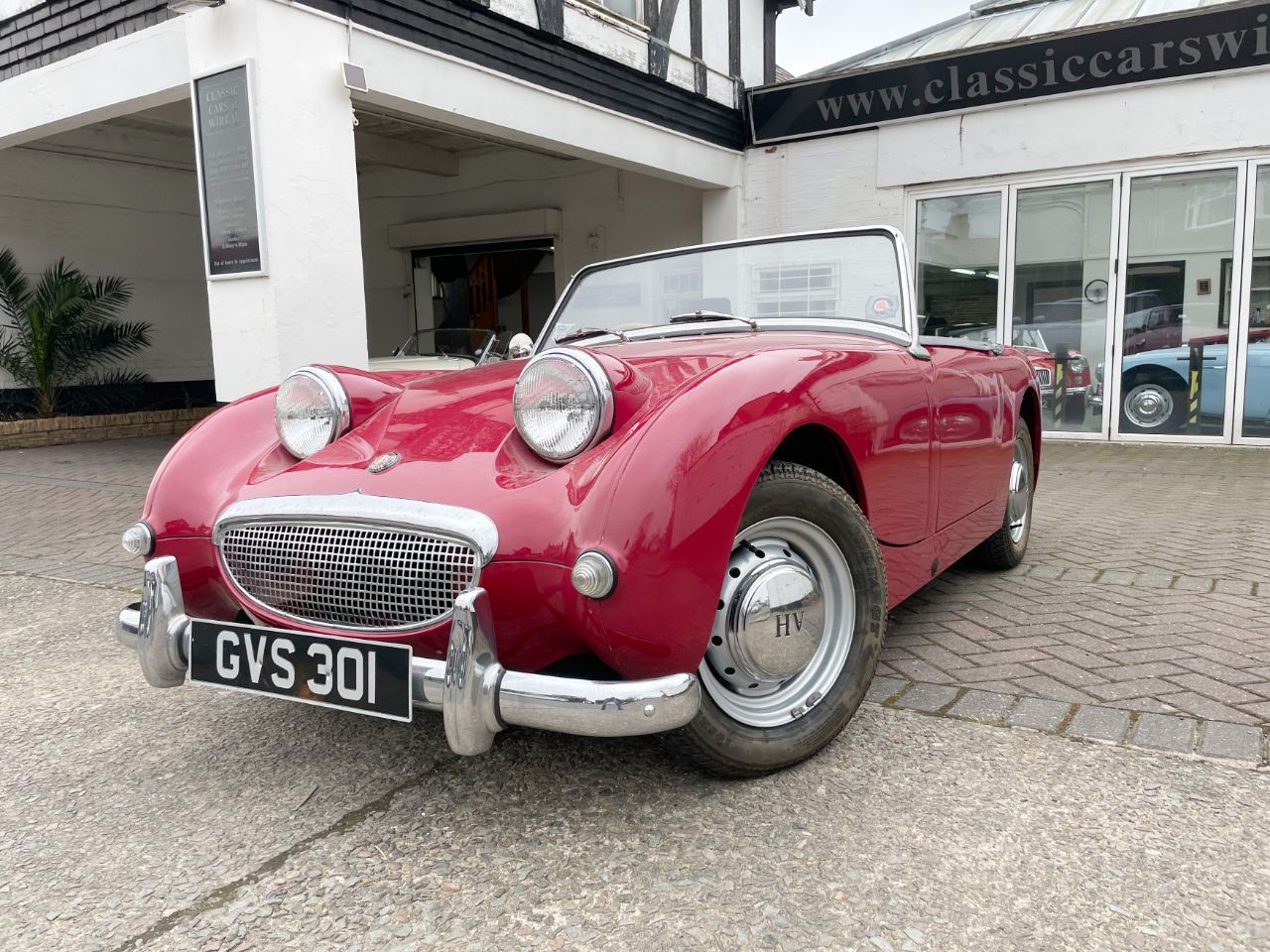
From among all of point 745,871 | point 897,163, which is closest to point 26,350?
point 897,163

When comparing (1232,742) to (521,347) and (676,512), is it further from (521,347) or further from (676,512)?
(521,347)

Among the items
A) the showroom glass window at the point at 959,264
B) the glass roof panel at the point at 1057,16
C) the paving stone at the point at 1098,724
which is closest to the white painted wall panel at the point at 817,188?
the showroom glass window at the point at 959,264

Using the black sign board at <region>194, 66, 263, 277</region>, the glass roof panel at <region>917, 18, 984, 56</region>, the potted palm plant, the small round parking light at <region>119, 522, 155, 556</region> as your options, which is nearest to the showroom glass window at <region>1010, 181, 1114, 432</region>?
the glass roof panel at <region>917, 18, 984, 56</region>

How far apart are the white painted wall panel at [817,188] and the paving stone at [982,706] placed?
319 inches

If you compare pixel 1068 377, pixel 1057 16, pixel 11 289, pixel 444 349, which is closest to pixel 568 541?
pixel 444 349

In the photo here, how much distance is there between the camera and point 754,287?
3125 millimetres

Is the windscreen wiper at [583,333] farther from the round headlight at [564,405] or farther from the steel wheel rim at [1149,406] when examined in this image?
the steel wheel rim at [1149,406]

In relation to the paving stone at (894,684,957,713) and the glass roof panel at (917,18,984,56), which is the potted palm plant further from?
the paving stone at (894,684,957,713)

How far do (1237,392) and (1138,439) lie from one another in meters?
0.92

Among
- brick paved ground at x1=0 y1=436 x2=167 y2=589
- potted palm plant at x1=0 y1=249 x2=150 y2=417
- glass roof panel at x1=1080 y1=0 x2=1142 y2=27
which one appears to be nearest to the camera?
brick paved ground at x1=0 y1=436 x2=167 y2=589

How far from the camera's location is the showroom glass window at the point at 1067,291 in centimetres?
908

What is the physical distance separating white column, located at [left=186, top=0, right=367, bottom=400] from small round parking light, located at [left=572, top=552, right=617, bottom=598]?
182 inches

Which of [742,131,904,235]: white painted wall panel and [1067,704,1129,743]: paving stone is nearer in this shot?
[1067,704,1129,743]: paving stone

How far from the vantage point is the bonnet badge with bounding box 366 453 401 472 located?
6.81ft
